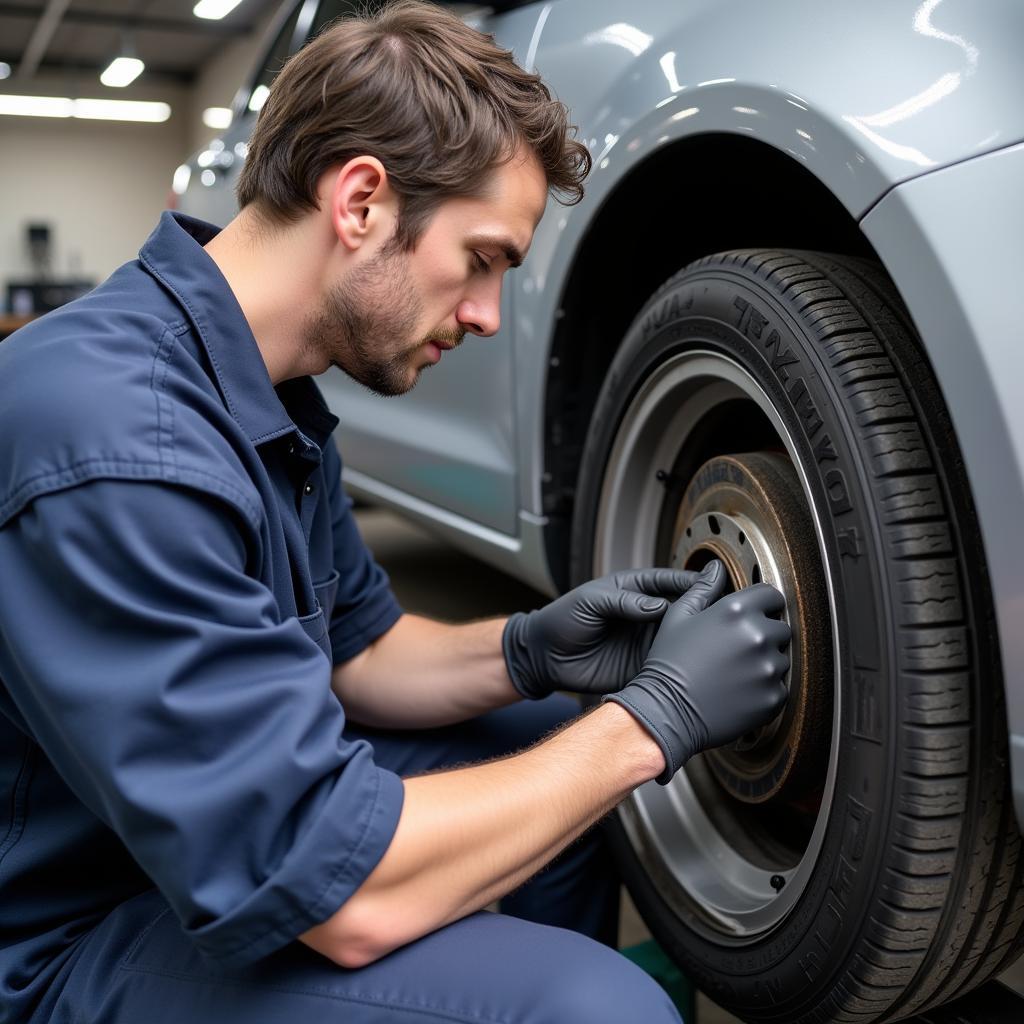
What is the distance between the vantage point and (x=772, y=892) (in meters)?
1.10

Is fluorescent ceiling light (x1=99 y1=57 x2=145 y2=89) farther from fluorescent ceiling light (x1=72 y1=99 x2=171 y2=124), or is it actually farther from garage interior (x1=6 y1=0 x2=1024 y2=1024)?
fluorescent ceiling light (x1=72 y1=99 x2=171 y2=124)

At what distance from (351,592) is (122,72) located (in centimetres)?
1286

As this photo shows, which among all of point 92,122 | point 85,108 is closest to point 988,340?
point 85,108

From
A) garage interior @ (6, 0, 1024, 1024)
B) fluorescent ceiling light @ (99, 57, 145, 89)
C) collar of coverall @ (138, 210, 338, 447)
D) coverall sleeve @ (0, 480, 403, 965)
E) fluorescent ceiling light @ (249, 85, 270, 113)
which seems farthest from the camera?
fluorescent ceiling light @ (99, 57, 145, 89)

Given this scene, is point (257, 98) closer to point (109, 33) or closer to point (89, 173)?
point (109, 33)

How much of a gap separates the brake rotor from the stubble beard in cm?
35

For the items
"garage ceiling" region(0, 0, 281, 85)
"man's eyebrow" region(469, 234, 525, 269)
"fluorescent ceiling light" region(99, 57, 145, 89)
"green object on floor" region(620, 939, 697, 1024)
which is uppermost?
"garage ceiling" region(0, 0, 281, 85)

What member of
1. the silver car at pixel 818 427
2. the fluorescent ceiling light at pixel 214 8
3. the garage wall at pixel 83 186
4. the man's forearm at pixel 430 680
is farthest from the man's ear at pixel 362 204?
the garage wall at pixel 83 186

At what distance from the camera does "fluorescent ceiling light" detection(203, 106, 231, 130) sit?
1255 cm

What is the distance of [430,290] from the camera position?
105cm

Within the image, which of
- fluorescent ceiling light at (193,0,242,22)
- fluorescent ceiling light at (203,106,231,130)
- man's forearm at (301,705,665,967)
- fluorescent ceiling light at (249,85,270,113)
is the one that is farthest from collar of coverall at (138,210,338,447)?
fluorescent ceiling light at (203,106,231,130)

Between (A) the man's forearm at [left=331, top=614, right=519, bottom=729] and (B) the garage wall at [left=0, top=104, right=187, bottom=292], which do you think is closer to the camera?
(A) the man's forearm at [left=331, top=614, right=519, bottom=729]

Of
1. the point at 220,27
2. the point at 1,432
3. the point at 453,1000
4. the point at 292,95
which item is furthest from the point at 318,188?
the point at 220,27

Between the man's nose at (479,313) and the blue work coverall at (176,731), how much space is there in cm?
21
